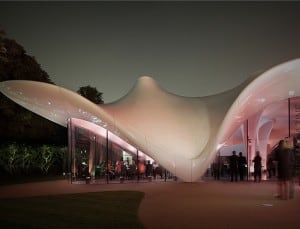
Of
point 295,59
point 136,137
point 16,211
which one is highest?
point 295,59

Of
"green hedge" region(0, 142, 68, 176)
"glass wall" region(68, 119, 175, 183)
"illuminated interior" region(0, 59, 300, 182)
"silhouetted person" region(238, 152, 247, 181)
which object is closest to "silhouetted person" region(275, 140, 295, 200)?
"illuminated interior" region(0, 59, 300, 182)

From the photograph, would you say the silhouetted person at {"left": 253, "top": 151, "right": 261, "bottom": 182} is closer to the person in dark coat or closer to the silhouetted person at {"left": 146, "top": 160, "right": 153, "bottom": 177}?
the person in dark coat

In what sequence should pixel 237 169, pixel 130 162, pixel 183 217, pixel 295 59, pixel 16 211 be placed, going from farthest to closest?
pixel 130 162 < pixel 237 169 < pixel 295 59 < pixel 16 211 < pixel 183 217

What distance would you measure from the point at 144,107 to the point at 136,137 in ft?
10.9

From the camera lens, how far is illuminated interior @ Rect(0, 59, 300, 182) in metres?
19.8

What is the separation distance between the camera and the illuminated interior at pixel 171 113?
64.8 ft

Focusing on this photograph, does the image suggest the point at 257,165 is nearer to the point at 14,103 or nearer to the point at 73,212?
the point at 73,212

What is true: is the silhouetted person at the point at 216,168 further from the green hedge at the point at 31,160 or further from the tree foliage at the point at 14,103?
the tree foliage at the point at 14,103

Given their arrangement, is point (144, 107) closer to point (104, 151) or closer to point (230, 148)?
point (104, 151)

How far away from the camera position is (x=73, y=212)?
1038 centimetres

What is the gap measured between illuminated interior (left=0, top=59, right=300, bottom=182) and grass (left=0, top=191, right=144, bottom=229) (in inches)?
256

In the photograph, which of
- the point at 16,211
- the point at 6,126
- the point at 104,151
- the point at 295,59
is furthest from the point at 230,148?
the point at 16,211

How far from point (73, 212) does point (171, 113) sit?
1346 centimetres

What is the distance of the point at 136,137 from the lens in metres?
20.7
